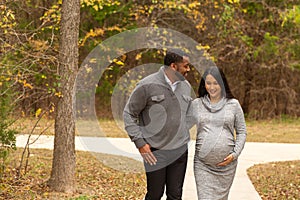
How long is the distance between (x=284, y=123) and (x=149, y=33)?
18.9 feet

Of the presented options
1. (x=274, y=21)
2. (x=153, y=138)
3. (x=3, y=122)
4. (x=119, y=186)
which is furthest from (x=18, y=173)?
(x=274, y=21)

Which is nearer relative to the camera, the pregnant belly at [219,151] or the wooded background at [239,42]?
the pregnant belly at [219,151]

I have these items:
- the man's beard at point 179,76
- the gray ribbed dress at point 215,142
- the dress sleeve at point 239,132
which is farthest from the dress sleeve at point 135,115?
the dress sleeve at point 239,132

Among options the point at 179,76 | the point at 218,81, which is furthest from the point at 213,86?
the point at 179,76

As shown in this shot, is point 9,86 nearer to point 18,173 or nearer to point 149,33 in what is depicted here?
point 18,173

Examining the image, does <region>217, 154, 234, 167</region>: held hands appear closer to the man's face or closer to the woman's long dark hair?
the woman's long dark hair

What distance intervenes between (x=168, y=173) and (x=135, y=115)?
66cm

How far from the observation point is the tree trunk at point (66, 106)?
346 inches

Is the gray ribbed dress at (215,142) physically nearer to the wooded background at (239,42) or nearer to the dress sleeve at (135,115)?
the dress sleeve at (135,115)

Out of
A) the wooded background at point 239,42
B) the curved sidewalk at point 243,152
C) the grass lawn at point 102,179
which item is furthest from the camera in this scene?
the wooded background at point 239,42

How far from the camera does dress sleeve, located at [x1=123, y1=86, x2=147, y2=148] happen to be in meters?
5.92

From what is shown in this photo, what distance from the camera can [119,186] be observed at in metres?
9.84

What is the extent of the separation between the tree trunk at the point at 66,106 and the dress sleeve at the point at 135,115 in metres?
2.93

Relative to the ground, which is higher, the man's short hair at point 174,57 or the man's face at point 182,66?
the man's short hair at point 174,57
